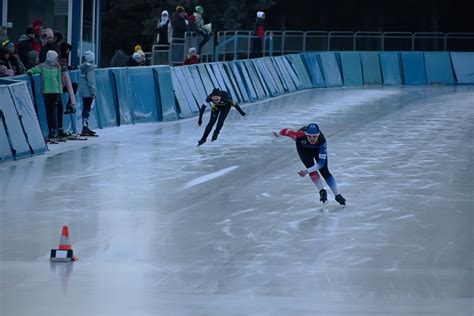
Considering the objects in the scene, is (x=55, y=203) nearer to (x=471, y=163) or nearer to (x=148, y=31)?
(x=471, y=163)

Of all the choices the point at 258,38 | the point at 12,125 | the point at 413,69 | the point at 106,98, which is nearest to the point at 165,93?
the point at 106,98

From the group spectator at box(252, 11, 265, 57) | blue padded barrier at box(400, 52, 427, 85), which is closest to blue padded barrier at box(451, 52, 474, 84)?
blue padded barrier at box(400, 52, 427, 85)

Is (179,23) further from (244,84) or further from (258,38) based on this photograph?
(258,38)

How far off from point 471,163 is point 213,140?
547cm

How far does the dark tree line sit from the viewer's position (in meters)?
59.6

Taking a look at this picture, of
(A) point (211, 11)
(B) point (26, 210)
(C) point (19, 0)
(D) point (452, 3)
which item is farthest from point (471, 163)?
(D) point (452, 3)

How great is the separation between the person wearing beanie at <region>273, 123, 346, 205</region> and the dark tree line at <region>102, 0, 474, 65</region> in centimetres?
4180

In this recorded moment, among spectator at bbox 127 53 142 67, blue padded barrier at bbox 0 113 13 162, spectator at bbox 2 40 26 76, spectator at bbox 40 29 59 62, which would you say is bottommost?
blue padded barrier at bbox 0 113 13 162

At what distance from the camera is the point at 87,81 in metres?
25.0

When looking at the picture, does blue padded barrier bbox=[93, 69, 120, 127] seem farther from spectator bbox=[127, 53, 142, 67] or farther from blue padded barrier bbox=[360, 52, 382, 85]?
blue padded barrier bbox=[360, 52, 382, 85]

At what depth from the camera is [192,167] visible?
69.2 feet

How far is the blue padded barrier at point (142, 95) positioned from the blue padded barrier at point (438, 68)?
22.5 metres

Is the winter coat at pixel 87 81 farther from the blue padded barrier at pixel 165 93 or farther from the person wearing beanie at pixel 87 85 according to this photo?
the blue padded barrier at pixel 165 93

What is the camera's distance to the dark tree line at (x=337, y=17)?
59.6 metres
